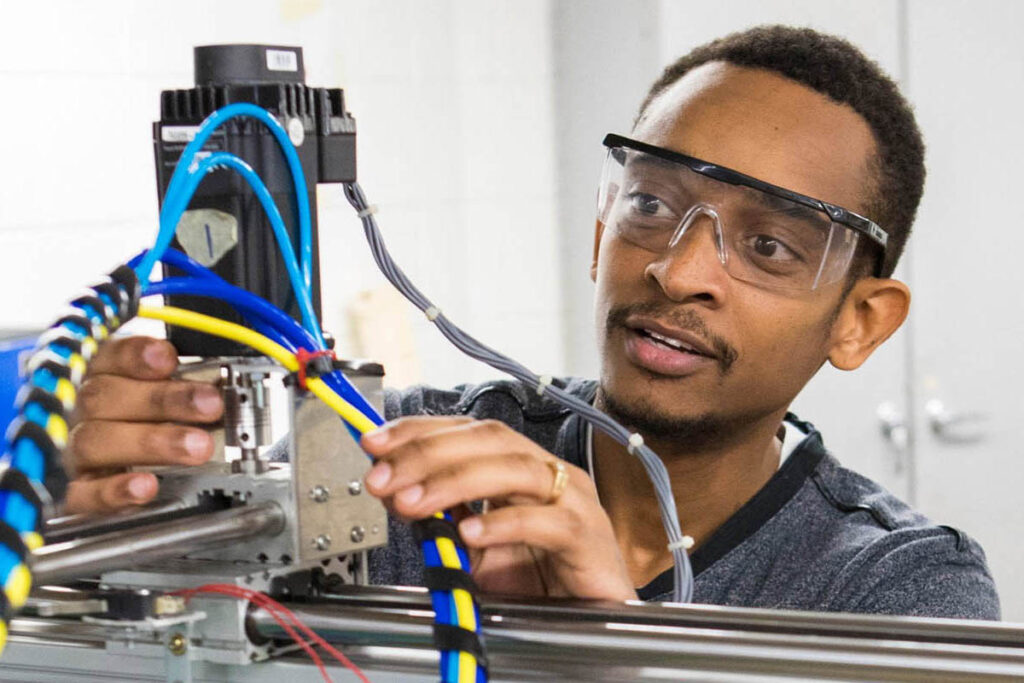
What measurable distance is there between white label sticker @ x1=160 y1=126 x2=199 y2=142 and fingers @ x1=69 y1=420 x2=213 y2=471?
0.16 metres

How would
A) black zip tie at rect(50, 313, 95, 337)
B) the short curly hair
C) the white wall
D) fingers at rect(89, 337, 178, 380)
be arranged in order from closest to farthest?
black zip tie at rect(50, 313, 95, 337) < fingers at rect(89, 337, 178, 380) < the short curly hair < the white wall

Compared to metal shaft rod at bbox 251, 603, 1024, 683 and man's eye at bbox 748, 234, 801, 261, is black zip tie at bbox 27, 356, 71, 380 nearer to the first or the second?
metal shaft rod at bbox 251, 603, 1024, 683

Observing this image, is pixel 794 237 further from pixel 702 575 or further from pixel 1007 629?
pixel 1007 629

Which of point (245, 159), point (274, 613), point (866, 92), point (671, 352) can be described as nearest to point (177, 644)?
point (274, 613)

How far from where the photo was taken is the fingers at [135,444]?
76 cm

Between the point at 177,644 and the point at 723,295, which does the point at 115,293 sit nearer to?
the point at 177,644

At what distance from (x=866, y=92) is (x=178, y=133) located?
95 centimetres

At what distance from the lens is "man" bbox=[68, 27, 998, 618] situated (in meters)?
1.34

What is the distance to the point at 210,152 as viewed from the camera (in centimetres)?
71

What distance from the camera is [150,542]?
2.03 ft

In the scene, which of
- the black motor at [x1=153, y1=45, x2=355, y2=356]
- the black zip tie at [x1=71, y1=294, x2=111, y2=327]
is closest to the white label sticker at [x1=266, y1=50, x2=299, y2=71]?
the black motor at [x1=153, y1=45, x2=355, y2=356]

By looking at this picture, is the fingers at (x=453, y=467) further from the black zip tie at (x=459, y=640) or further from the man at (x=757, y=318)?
the man at (x=757, y=318)

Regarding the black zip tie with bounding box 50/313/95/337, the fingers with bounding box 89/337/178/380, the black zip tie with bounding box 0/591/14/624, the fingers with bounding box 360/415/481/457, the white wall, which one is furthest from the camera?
the white wall

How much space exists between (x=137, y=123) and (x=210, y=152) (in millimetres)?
1906
